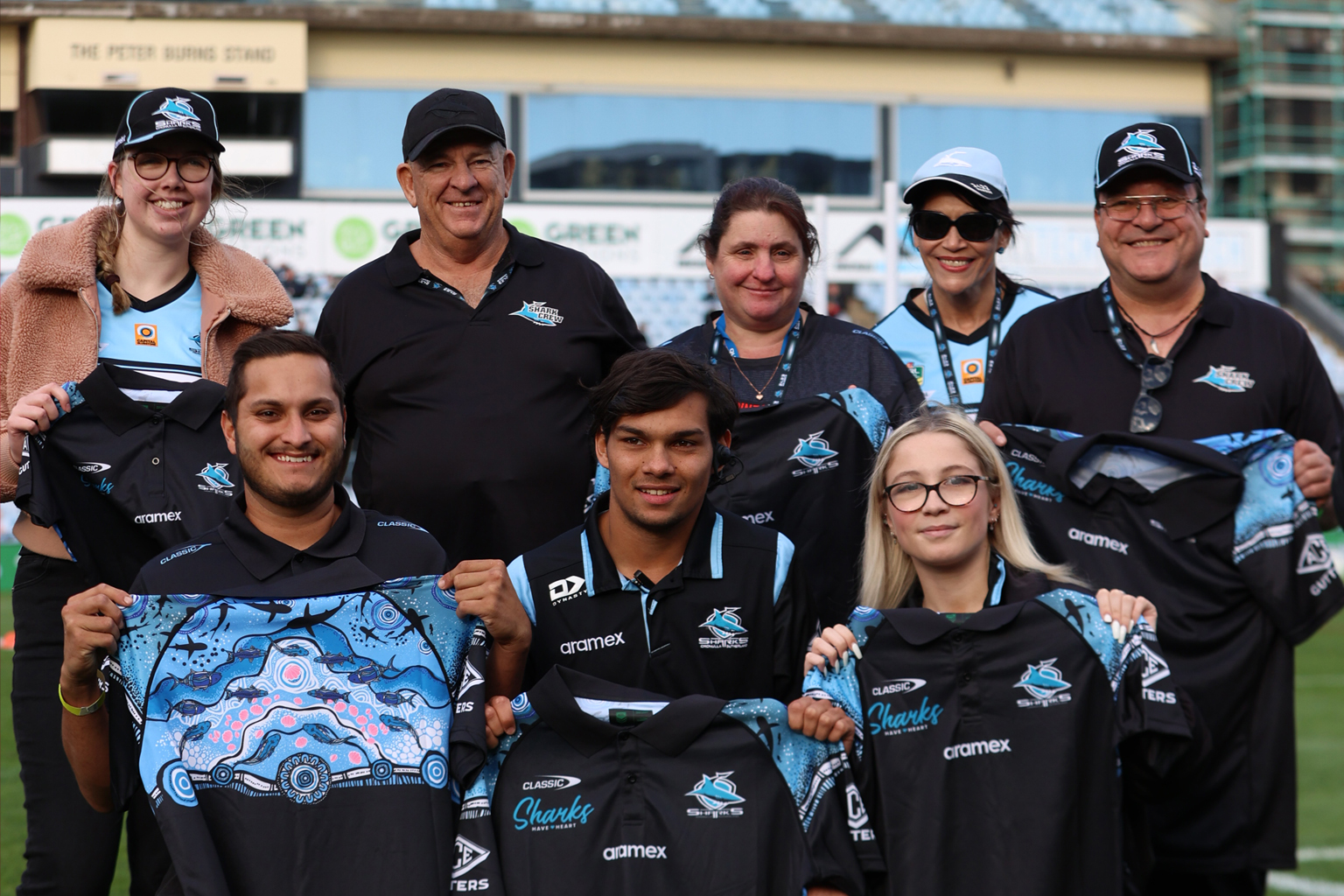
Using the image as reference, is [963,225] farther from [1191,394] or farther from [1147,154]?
[1191,394]

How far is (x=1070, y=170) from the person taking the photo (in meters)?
28.1

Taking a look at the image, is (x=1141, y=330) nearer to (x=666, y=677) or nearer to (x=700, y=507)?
(x=700, y=507)

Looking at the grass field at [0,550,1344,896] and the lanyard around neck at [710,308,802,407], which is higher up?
the lanyard around neck at [710,308,802,407]

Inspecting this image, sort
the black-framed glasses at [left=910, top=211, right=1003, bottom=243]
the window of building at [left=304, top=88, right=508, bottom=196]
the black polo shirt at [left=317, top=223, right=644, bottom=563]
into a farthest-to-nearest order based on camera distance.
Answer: the window of building at [left=304, top=88, right=508, bottom=196]
the black-framed glasses at [left=910, top=211, right=1003, bottom=243]
the black polo shirt at [left=317, top=223, right=644, bottom=563]

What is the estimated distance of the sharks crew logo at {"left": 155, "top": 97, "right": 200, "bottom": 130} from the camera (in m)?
3.69

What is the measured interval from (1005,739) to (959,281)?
5.23 feet

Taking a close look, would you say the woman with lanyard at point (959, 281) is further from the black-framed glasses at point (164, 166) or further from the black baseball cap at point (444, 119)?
the black-framed glasses at point (164, 166)

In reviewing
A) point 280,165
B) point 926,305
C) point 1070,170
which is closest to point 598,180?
point 280,165

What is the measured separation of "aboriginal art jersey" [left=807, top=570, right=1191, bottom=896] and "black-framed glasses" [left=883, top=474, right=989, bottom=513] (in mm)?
293

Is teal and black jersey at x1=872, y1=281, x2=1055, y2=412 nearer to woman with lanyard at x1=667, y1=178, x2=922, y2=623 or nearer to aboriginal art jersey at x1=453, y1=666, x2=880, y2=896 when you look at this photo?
woman with lanyard at x1=667, y1=178, x2=922, y2=623

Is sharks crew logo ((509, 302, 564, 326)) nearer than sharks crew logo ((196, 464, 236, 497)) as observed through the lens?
No

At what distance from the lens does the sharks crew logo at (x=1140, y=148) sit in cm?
362

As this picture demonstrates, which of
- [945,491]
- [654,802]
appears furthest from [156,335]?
[945,491]

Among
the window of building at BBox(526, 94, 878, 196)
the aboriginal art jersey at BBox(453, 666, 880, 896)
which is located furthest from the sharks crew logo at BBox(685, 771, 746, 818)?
the window of building at BBox(526, 94, 878, 196)
